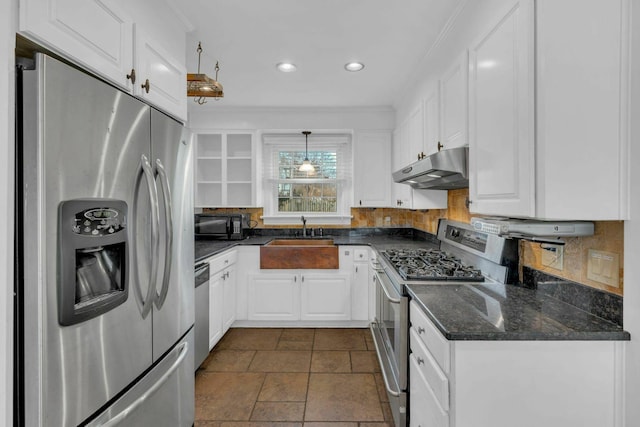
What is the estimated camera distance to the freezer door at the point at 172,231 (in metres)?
1.43

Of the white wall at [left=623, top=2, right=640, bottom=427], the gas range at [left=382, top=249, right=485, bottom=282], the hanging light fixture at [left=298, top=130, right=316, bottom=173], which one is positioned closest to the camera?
the white wall at [left=623, top=2, right=640, bottom=427]

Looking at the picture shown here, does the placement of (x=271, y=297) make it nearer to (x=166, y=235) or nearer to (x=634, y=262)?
(x=166, y=235)

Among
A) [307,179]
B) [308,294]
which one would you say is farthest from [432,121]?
[308,294]

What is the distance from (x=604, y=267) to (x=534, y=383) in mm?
506

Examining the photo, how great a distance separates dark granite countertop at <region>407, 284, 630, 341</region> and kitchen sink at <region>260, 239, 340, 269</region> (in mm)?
1696

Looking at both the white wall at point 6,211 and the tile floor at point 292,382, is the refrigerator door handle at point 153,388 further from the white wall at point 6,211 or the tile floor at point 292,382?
the tile floor at point 292,382

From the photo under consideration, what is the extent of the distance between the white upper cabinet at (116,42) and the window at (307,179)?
2110mm

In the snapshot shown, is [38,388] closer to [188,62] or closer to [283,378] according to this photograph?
[283,378]

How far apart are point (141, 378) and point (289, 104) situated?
3.06 m

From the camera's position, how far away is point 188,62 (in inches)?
103

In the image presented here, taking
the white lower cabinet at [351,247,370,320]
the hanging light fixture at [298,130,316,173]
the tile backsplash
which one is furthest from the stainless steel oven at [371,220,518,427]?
the hanging light fixture at [298,130,316,173]

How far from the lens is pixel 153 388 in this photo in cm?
138

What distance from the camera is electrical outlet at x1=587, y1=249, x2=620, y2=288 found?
3.82 feet

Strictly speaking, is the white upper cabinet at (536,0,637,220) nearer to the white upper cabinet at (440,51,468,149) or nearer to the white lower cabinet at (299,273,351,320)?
the white upper cabinet at (440,51,468,149)
